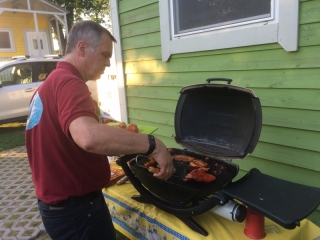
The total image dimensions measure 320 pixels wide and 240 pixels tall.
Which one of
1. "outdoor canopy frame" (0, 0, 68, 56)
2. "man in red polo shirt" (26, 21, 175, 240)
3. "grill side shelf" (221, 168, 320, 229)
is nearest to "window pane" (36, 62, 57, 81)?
"outdoor canopy frame" (0, 0, 68, 56)

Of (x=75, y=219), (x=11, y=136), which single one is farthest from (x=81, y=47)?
(x=11, y=136)

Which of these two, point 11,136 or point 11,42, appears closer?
point 11,136

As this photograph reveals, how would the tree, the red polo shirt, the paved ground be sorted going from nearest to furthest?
the red polo shirt
the paved ground
the tree

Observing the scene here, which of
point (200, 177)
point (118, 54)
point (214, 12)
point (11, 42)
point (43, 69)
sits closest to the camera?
point (200, 177)

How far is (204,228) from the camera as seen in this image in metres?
1.97

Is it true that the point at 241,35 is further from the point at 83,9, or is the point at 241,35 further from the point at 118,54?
the point at 83,9

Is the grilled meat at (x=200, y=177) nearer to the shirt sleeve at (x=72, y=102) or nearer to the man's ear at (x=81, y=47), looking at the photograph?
the shirt sleeve at (x=72, y=102)

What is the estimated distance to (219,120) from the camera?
2.42 metres

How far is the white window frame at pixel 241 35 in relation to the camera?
226 cm

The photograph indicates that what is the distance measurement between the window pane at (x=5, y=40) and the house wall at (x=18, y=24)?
316 mm

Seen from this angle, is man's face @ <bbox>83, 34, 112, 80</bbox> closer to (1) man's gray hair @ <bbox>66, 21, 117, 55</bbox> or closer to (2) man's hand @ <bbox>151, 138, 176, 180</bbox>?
(1) man's gray hair @ <bbox>66, 21, 117, 55</bbox>

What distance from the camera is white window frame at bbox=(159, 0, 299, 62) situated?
7.41 ft

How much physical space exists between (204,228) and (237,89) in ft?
3.42

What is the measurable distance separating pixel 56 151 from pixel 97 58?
2.07 ft
